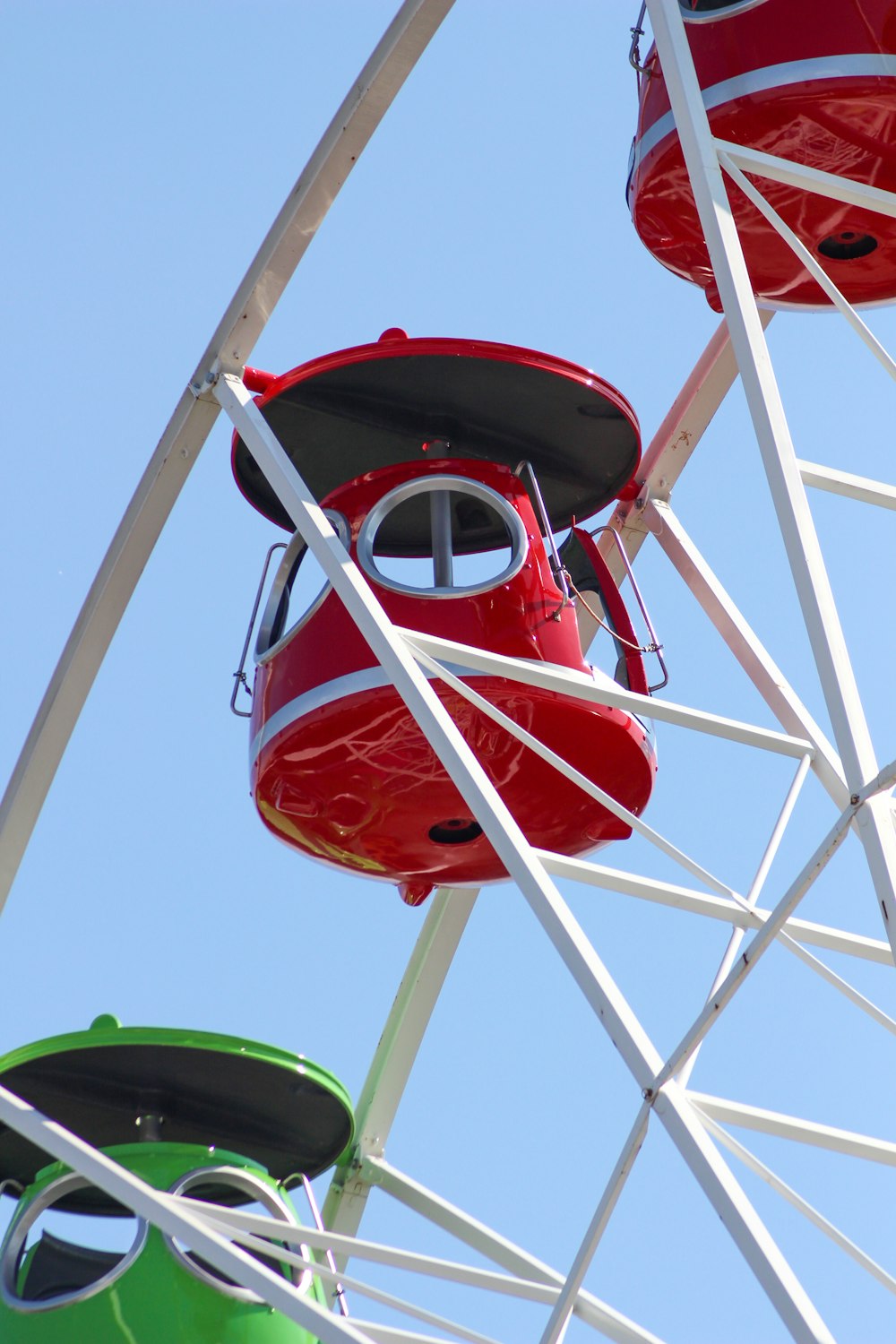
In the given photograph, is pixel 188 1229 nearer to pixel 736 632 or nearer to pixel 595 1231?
pixel 595 1231

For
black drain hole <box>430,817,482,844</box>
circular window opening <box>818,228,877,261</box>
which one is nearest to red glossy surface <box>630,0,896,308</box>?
→ circular window opening <box>818,228,877,261</box>

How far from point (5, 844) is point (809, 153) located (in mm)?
6137

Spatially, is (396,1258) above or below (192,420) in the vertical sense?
below

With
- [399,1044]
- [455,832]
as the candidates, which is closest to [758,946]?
[455,832]

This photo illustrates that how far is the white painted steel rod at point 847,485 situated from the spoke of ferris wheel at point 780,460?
1.17 m

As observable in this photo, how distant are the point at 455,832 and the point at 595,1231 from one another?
3774mm

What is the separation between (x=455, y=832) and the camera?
12.4 meters

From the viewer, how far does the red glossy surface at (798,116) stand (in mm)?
11227

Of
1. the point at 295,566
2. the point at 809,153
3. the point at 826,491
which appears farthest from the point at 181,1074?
Result: the point at 809,153

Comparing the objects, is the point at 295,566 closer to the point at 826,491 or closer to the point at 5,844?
the point at 5,844

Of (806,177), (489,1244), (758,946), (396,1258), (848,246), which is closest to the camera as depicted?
(758,946)

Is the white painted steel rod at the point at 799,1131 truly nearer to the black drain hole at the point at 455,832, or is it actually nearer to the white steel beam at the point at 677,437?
the black drain hole at the point at 455,832

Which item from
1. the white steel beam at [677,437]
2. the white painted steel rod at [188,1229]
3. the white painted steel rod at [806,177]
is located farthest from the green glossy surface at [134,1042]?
the white painted steel rod at [806,177]

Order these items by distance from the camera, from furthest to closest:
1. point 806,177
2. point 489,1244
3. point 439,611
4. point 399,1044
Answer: point 399,1044 → point 489,1244 → point 439,611 → point 806,177
